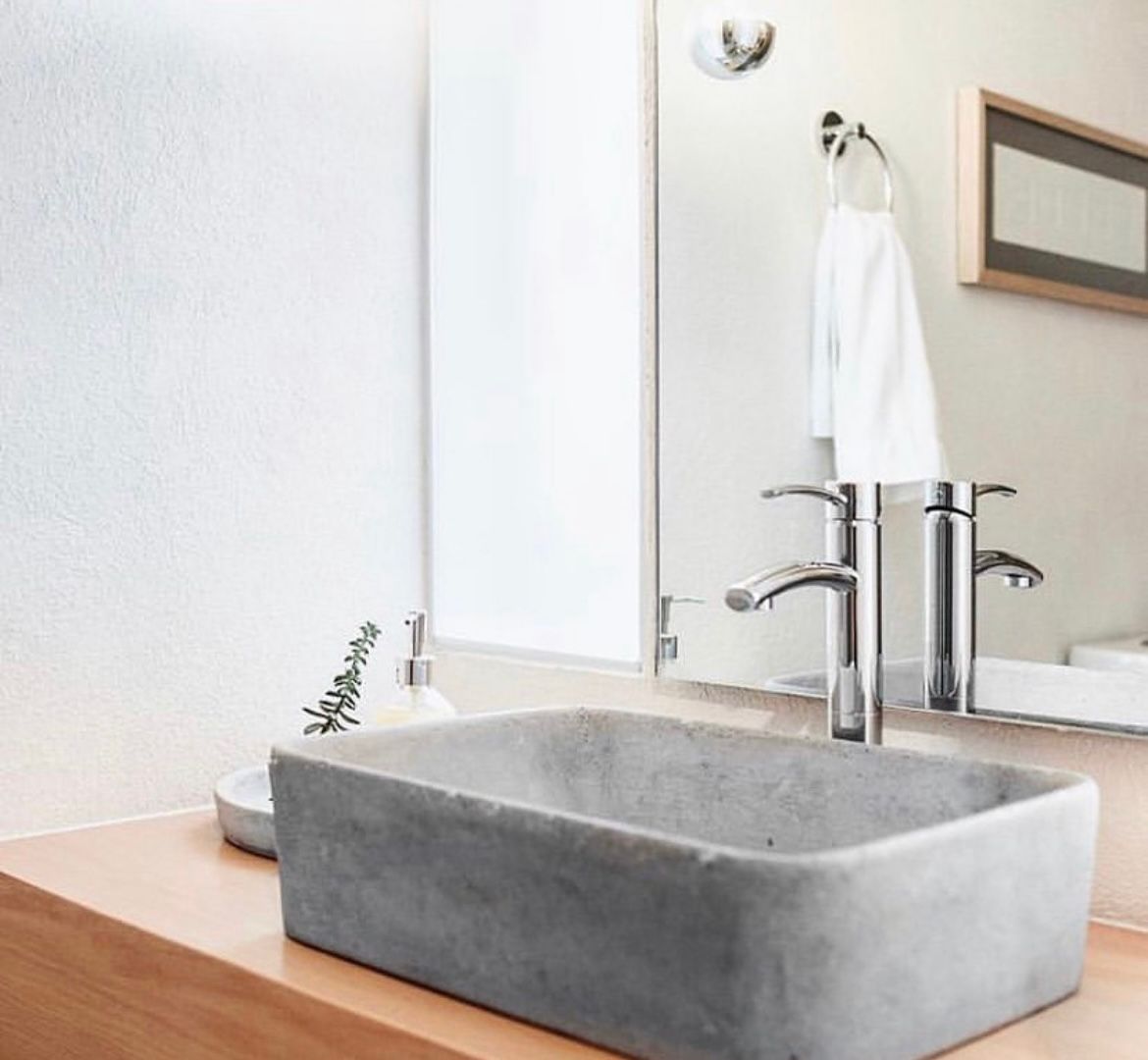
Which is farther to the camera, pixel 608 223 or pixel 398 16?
pixel 398 16

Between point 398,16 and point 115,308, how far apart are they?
0.47 m

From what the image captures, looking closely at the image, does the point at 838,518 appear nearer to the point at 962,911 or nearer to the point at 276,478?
the point at 962,911

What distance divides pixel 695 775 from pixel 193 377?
24.7 inches

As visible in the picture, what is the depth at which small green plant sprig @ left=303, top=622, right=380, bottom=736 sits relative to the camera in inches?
57.4

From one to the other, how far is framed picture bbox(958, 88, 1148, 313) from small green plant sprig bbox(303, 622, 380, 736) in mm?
640

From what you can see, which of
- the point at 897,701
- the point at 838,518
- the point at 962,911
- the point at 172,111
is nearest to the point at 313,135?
the point at 172,111

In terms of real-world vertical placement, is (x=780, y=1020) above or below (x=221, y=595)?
below

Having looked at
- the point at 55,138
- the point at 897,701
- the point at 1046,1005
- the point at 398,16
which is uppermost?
the point at 398,16

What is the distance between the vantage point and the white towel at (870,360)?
4.37 ft

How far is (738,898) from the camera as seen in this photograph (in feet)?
2.80

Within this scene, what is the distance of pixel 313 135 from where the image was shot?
1.64 m

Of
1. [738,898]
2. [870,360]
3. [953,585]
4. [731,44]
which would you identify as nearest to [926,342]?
[870,360]

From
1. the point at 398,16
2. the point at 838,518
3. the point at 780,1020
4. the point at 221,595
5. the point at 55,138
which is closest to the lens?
the point at 780,1020

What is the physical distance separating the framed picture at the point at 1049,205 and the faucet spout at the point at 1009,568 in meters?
0.20
